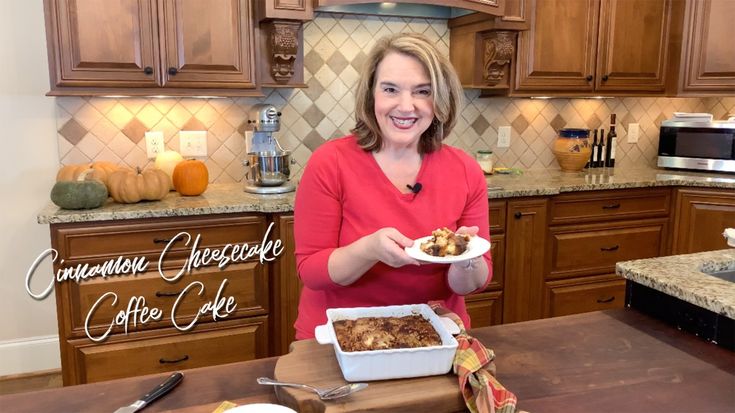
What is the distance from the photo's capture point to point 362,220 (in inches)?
56.1

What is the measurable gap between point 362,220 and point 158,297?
1281mm

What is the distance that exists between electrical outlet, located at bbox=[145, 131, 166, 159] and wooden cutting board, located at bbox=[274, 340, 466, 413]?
2.05 m

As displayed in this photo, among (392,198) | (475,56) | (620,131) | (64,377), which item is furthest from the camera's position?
(620,131)

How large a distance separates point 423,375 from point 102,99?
2.32 metres

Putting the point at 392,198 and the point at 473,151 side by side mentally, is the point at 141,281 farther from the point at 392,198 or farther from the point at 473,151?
the point at 473,151

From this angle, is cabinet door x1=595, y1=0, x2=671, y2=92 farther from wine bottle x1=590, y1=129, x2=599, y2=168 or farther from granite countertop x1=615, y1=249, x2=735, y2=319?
granite countertop x1=615, y1=249, x2=735, y2=319

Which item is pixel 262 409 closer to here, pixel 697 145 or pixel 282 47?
pixel 282 47

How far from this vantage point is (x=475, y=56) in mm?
3104

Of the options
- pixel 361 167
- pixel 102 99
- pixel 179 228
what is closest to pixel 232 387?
pixel 361 167

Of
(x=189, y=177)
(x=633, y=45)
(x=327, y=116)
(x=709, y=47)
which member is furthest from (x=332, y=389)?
(x=709, y=47)

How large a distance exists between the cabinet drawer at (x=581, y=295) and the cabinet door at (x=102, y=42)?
7.14 feet

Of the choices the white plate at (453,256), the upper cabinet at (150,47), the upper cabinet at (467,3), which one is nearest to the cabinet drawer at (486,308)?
the upper cabinet at (467,3)

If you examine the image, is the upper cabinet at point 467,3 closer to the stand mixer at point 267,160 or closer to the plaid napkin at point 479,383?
the stand mixer at point 267,160

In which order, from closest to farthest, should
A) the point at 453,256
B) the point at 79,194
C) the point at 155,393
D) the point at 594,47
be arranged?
the point at 155,393
the point at 453,256
the point at 79,194
the point at 594,47
